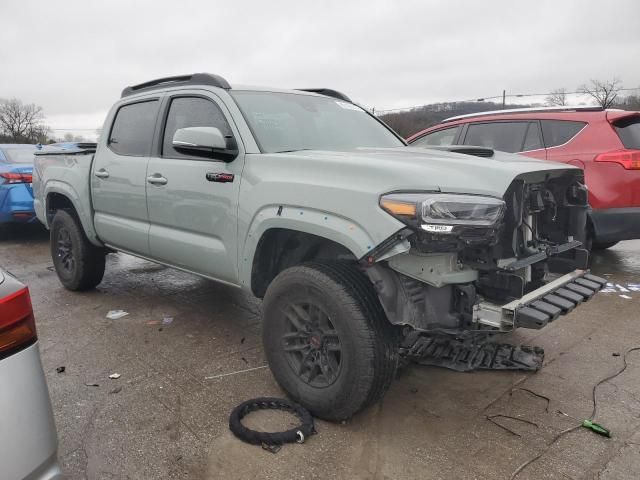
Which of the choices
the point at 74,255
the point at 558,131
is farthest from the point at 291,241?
the point at 558,131

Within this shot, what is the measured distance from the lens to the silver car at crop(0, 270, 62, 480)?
5.08ft

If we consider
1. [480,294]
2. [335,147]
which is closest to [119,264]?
[335,147]

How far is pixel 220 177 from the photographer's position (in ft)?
10.7

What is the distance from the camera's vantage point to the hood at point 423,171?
243 centimetres

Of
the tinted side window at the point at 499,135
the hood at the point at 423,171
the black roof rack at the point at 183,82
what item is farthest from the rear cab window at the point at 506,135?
the black roof rack at the point at 183,82

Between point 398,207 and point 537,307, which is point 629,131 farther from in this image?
point 398,207

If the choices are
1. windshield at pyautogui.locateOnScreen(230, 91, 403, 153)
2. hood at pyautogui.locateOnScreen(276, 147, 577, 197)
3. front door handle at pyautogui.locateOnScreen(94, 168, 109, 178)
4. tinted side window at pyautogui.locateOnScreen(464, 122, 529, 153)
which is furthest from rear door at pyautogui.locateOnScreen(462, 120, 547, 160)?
front door handle at pyautogui.locateOnScreen(94, 168, 109, 178)

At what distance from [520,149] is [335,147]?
3.29m

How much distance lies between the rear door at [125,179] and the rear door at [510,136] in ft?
13.1

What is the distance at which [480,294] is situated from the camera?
2539 mm

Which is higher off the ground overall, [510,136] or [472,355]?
[510,136]

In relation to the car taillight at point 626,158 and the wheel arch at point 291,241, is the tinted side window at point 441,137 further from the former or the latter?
the wheel arch at point 291,241

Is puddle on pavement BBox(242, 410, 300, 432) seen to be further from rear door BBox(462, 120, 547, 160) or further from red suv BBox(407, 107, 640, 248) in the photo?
rear door BBox(462, 120, 547, 160)

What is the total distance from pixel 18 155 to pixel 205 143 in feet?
22.9
